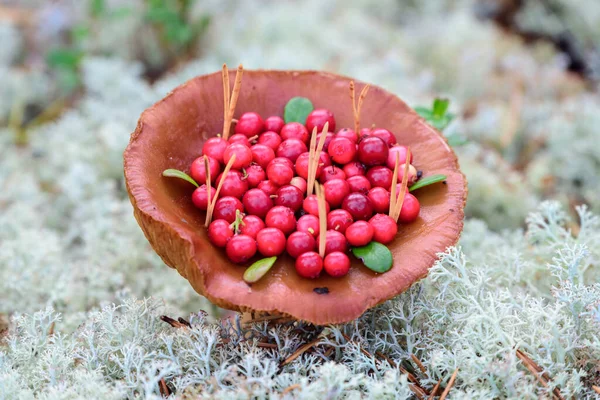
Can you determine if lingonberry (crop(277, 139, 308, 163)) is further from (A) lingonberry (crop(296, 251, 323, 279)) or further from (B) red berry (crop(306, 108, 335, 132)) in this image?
(A) lingonberry (crop(296, 251, 323, 279))

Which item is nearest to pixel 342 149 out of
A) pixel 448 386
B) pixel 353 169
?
pixel 353 169

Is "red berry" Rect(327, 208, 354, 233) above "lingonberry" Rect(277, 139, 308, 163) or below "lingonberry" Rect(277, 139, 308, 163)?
below

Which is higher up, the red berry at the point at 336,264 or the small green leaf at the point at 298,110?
the small green leaf at the point at 298,110

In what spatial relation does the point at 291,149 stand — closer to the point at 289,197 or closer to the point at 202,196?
the point at 289,197

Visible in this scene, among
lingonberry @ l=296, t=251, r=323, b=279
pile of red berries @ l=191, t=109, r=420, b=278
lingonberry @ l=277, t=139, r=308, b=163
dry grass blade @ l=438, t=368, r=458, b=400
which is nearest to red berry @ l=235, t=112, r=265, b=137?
pile of red berries @ l=191, t=109, r=420, b=278

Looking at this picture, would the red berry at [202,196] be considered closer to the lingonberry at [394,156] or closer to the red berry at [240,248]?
the red berry at [240,248]

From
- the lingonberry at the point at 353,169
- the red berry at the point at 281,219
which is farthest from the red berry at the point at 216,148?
the lingonberry at the point at 353,169
